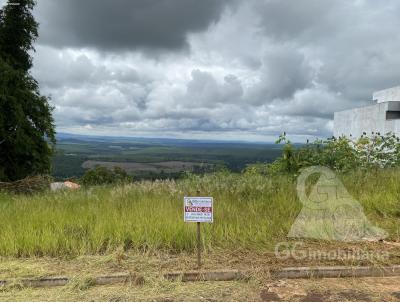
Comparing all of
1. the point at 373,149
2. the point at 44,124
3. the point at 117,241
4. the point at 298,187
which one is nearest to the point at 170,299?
the point at 117,241

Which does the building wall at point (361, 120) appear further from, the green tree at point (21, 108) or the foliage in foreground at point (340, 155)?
the green tree at point (21, 108)

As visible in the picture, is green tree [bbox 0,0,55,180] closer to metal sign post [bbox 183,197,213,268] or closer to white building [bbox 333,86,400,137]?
metal sign post [bbox 183,197,213,268]

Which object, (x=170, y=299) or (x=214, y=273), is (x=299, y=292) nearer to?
(x=214, y=273)

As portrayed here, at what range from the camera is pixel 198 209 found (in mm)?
4383

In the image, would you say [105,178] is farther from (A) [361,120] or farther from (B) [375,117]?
(A) [361,120]

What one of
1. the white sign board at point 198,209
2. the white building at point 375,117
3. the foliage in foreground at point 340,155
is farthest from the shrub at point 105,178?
the white building at point 375,117

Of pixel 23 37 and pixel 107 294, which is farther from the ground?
pixel 23 37

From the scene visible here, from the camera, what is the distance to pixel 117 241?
503 cm

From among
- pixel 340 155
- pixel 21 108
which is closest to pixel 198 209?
pixel 340 155

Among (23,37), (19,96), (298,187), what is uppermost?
(23,37)

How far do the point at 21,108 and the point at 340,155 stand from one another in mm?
16560

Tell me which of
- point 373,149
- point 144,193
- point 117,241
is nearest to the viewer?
point 117,241

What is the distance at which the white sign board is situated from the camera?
4.35 m

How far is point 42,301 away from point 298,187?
5419 mm
